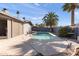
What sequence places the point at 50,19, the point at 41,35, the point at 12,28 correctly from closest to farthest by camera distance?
the point at 50,19, the point at 41,35, the point at 12,28

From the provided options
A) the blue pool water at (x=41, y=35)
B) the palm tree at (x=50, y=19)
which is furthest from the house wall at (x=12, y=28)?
the palm tree at (x=50, y=19)

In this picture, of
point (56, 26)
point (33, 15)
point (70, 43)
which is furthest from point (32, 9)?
point (70, 43)

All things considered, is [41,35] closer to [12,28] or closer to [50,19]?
[50,19]

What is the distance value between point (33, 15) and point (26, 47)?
92.8 inches

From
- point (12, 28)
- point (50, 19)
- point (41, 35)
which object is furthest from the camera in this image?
point (12, 28)

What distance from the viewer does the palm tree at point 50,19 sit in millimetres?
7805

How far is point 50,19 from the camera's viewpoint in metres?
8.31

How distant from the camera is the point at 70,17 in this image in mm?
7785

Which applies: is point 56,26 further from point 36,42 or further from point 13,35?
point 13,35

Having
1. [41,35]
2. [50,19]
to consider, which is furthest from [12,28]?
[50,19]

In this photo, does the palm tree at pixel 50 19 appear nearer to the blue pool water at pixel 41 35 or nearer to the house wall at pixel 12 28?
the blue pool water at pixel 41 35

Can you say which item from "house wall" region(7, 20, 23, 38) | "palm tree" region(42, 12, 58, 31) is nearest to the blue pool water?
"palm tree" region(42, 12, 58, 31)

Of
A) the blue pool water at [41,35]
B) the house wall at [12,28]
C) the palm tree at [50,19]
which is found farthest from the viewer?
the house wall at [12,28]

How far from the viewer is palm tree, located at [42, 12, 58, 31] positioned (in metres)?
7.80
